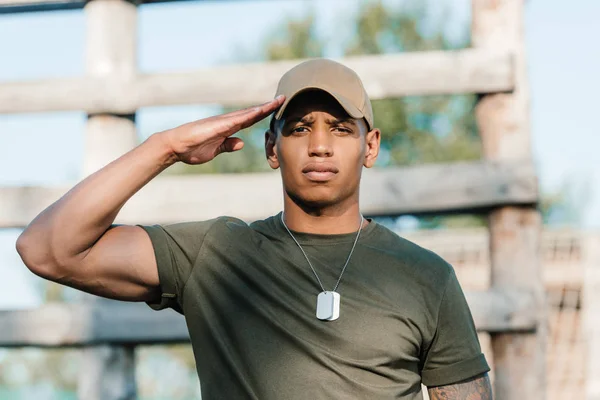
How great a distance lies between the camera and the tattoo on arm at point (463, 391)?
223 cm

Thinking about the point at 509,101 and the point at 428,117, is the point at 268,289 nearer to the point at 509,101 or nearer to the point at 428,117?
the point at 509,101

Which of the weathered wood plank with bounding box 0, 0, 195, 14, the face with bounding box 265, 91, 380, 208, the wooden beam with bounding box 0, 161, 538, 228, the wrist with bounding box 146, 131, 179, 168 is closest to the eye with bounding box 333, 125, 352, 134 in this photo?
the face with bounding box 265, 91, 380, 208

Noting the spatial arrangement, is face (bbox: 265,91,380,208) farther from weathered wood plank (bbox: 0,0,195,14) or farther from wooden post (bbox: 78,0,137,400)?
weathered wood plank (bbox: 0,0,195,14)

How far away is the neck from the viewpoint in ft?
7.50

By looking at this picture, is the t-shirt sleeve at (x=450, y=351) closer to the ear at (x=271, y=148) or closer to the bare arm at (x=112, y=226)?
the ear at (x=271, y=148)

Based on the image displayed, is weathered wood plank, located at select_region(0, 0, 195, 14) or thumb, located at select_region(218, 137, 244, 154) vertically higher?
weathered wood plank, located at select_region(0, 0, 195, 14)

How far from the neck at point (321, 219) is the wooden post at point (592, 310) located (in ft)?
21.5

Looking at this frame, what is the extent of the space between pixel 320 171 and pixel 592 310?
275 inches

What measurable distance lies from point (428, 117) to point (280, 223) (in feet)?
52.3

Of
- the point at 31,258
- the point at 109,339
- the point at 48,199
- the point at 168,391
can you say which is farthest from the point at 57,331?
the point at 168,391

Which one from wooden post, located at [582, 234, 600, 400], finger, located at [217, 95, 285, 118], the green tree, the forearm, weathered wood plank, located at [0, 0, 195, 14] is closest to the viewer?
the forearm

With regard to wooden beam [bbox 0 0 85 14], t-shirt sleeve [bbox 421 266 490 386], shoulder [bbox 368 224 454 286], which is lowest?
t-shirt sleeve [bbox 421 266 490 386]

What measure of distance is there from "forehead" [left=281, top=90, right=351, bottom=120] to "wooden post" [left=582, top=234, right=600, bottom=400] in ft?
21.9

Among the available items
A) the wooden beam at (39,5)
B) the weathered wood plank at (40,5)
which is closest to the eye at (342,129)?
the weathered wood plank at (40,5)
